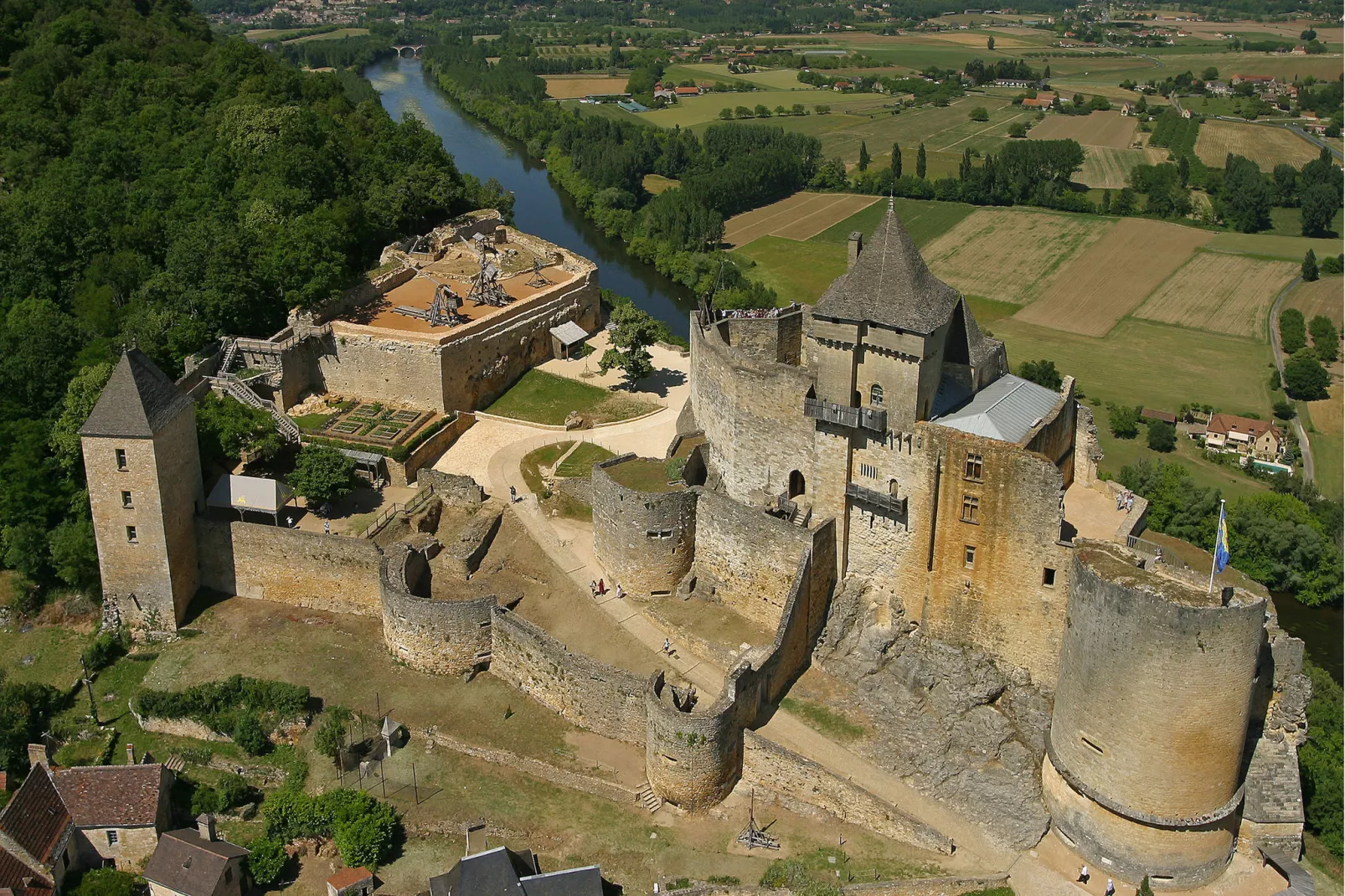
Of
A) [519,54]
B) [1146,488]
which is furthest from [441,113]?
[1146,488]

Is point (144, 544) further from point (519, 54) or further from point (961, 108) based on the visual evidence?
point (519, 54)

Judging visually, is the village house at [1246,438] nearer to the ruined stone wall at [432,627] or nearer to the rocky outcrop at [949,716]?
the rocky outcrop at [949,716]

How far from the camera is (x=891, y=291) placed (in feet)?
110

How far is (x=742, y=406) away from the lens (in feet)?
123

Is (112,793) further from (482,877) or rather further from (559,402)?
(559,402)

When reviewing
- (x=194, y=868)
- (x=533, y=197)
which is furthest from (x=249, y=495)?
(x=533, y=197)

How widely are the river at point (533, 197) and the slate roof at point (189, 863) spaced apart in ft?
141

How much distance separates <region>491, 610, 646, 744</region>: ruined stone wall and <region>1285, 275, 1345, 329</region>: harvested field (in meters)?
59.2

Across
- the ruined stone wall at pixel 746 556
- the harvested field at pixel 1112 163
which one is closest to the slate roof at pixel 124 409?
the ruined stone wall at pixel 746 556

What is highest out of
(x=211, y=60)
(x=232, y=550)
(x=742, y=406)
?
(x=211, y=60)

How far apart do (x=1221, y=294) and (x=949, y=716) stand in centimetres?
5815

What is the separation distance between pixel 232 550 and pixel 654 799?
52.2ft

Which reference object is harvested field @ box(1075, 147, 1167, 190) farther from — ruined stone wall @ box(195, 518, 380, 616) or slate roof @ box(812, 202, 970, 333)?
ruined stone wall @ box(195, 518, 380, 616)

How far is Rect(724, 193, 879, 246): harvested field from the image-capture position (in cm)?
9375
